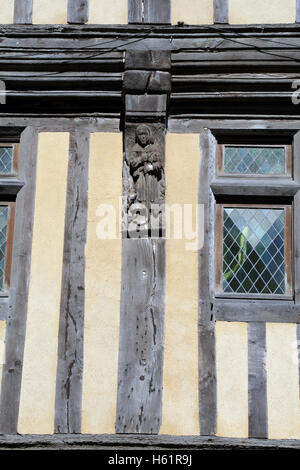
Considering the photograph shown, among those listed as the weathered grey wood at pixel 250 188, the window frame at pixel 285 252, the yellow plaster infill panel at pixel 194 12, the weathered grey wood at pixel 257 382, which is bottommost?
the weathered grey wood at pixel 257 382

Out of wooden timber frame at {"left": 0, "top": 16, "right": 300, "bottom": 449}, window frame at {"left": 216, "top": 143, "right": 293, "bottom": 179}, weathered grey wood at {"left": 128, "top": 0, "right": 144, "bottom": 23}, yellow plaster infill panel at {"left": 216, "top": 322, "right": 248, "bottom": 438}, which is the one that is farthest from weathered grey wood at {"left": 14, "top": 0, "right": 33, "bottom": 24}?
yellow plaster infill panel at {"left": 216, "top": 322, "right": 248, "bottom": 438}

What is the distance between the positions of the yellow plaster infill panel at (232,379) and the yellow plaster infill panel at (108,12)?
92.4 inches

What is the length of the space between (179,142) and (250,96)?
1.99ft

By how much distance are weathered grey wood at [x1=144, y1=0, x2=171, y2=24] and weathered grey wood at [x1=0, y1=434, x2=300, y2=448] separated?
2.94m

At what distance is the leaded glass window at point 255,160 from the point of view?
19.5 ft

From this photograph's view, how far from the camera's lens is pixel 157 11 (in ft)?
19.8

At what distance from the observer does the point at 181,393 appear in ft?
17.8

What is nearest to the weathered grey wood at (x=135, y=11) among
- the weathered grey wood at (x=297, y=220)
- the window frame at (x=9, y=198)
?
the window frame at (x=9, y=198)

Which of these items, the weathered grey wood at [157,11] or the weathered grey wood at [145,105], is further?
→ the weathered grey wood at [157,11]

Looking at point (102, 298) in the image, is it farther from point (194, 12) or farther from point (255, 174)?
point (194, 12)

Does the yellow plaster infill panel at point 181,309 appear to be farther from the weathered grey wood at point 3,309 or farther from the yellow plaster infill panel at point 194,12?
the weathered grey wood at point 3,309

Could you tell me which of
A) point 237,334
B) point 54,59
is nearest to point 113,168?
point 54,59

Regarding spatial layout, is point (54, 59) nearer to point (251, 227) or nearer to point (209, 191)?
point (209, 191)
